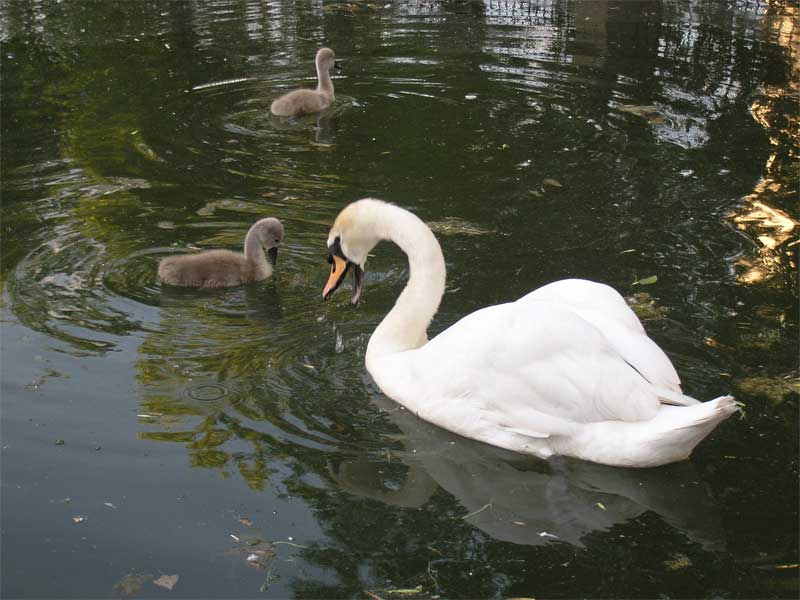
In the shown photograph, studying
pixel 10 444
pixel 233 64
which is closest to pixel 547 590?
pixel 10 444

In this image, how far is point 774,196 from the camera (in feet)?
27.6

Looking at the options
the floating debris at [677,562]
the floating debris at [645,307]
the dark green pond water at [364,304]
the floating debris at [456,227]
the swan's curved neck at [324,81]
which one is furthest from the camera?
the swan's curved neck at [324,81]

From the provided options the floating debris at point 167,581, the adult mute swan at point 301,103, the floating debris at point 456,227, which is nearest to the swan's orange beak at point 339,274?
the floating debris at point 456,227

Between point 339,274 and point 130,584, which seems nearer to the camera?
point 130,584

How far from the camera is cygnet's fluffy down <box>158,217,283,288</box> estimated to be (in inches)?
267

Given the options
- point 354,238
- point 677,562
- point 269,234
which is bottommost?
point 677,562

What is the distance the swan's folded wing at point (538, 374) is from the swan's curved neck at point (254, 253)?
222cm

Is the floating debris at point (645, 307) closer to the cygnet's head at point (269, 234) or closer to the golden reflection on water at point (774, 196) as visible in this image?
the golden reflection on water at point (774, 196)

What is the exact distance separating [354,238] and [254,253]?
125 cm

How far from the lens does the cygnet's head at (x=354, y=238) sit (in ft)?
19.5

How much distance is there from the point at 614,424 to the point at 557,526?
1.98 feet

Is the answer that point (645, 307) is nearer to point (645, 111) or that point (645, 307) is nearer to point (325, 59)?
point (645, 111)

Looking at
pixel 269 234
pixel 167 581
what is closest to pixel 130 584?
pixel 167 581

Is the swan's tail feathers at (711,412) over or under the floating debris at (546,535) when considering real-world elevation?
over
